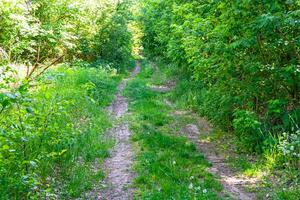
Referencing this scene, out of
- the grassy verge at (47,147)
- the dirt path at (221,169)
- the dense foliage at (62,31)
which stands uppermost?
the dense foliage at (62,31)

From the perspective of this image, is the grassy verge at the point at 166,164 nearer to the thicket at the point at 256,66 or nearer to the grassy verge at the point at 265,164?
the grassy verge at the point at 265,164

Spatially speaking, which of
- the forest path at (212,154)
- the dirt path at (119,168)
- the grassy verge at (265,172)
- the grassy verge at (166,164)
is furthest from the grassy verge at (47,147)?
the grassy verge at (265,172)

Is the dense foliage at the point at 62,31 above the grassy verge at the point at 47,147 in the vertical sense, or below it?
above

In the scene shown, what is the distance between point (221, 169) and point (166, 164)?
114 cm

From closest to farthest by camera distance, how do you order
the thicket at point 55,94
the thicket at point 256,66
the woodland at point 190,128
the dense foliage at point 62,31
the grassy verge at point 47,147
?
the grassy verge at point 47,147 < the thicket at point 55,94 < the woodland at point 190,128 < the thicket at point 256,66 < the dense foliage at point 62,31

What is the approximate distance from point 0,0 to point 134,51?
21642 mm

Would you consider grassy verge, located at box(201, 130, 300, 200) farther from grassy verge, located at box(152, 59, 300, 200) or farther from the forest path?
the forest path

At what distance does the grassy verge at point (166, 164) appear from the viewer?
5.50 metres

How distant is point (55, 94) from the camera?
28.0ft

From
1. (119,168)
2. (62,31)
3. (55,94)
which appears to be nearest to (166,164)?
(119,168)

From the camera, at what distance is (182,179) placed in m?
6.05

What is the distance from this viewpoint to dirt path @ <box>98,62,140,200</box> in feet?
18.6

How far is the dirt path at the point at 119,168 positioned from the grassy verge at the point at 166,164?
0.18m

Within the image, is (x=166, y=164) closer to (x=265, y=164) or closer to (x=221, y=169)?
(x=221, y=169)
